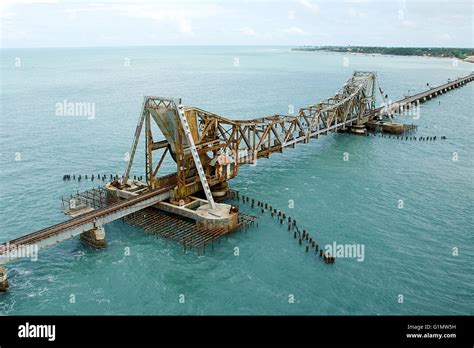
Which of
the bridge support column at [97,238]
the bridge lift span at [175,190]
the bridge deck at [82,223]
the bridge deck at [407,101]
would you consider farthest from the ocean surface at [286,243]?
the bridge deck at [407,101]

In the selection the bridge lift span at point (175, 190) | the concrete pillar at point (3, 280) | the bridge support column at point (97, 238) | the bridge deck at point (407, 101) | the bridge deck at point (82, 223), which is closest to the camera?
the concrete pillar at point (3, 280)

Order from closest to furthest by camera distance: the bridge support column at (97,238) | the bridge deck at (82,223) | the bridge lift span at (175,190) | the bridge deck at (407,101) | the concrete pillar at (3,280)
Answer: the concrete pillar at (3,280), the bridge deck at (82,223), the bridge lift span at (175,190), the bridge support column at (97,238), the bridge deck at (407,101)

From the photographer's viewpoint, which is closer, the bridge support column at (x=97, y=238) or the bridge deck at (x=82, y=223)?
the bridge deck at (x=82, y=223)

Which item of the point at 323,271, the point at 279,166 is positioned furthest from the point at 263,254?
the point at 279,166

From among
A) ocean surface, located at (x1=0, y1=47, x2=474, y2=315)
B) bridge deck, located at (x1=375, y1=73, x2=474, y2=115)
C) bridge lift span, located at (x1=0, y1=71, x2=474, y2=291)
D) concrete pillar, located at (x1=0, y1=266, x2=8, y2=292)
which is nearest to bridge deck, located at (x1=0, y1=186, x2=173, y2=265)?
bridge lift span, located at (x1=0, y1=71, x2=474, y2=291)

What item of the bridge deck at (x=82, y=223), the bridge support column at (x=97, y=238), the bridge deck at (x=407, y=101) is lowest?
the bridge support column at (x=97, y=238)

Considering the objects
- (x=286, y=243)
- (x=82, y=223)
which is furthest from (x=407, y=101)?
(x=82, y=223)

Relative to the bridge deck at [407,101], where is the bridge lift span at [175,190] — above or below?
below

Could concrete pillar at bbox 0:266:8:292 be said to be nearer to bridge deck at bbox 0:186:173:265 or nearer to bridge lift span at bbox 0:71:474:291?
bridge lift span at bbox 0:71:474:291

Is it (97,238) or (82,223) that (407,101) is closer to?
(97,238)

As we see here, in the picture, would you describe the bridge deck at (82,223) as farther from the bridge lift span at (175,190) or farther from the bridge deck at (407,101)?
the bridge deck at (407,101)

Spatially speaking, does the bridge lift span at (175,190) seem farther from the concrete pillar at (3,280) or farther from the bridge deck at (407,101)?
the bridge deck at (407,101)
